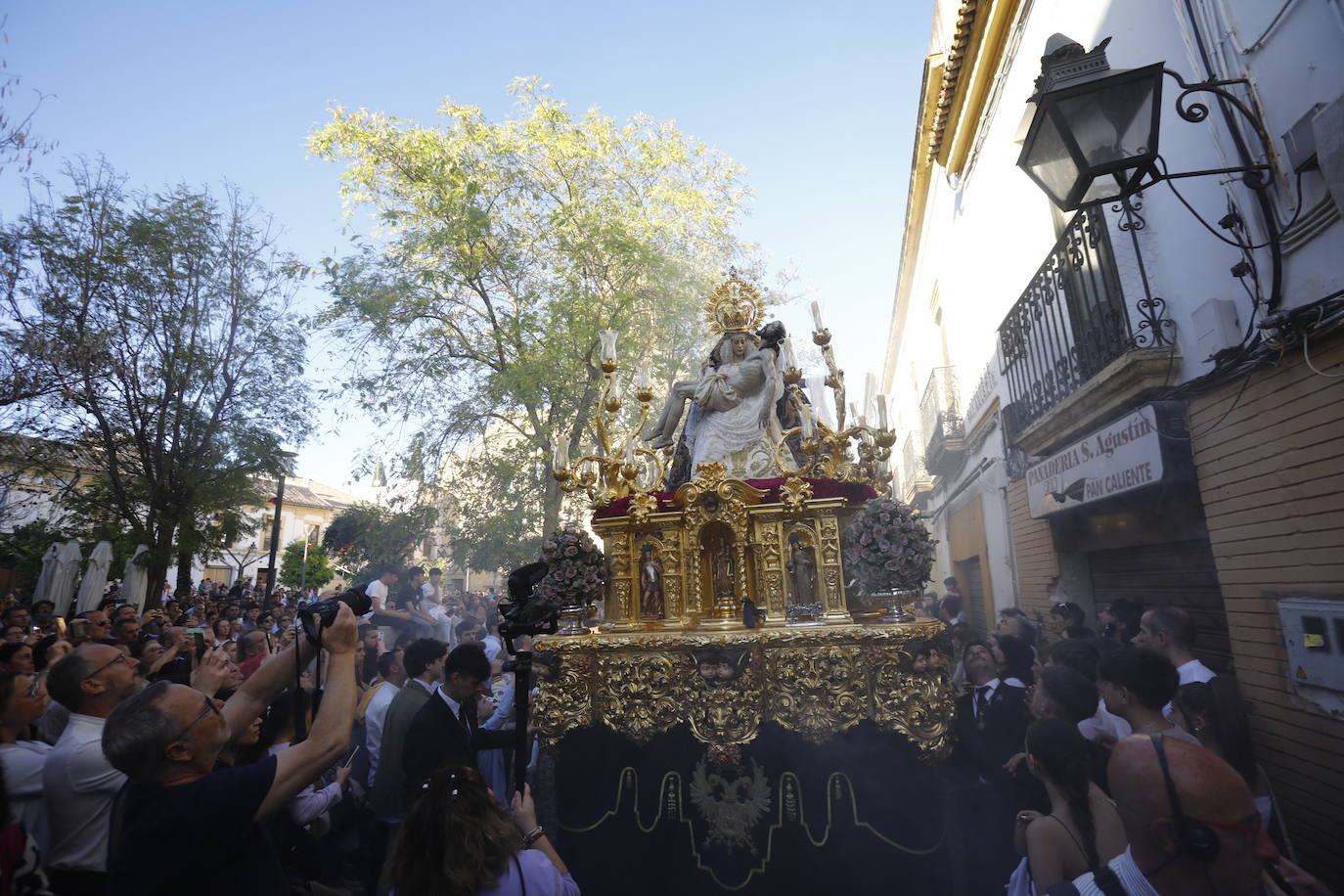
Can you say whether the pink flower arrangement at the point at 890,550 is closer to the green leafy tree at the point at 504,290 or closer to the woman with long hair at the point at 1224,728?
the woman with long hair at the point at 1224,728

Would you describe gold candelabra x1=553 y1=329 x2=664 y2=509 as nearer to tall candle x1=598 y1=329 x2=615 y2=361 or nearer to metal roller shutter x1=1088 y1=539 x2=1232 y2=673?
tall candle x1=598 y1=329 x2=615 y2=361

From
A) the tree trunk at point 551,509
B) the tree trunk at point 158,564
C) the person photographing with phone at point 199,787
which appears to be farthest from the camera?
the tree trunk at point 158,564

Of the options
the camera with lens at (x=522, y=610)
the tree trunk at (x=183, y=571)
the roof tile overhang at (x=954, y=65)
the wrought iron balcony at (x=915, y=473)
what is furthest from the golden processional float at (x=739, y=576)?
the wrought iron balcony at (x=915, y=473)

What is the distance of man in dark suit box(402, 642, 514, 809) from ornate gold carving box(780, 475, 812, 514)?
2.13m

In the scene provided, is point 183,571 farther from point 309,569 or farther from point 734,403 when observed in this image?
point 309,569

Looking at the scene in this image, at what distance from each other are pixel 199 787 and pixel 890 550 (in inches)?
141

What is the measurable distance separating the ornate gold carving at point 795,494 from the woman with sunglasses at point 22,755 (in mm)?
3801

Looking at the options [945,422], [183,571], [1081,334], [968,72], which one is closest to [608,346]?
[1081,334]

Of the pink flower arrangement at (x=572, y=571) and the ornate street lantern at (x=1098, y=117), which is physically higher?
the ornate street lantern at (x=1098, y=117)

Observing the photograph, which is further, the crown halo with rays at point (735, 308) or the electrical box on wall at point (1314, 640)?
the crown halo with rays at point (735, 308)

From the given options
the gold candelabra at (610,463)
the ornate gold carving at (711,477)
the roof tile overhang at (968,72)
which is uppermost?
the roof tile overhang at (968,72)

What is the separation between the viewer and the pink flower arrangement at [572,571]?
15.3ft

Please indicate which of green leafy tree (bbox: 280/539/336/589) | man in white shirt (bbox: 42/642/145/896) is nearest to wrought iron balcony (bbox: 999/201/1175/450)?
man in white shirt (bbox: 42/642/145/896)

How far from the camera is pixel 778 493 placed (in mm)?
4691
